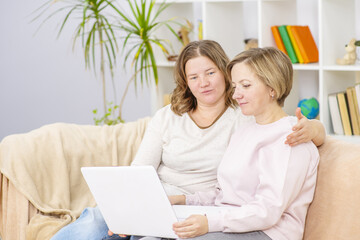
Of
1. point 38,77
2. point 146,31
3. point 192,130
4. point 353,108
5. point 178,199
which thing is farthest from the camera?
point 38,77

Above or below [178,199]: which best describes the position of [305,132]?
above

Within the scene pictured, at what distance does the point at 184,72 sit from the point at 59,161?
76 cm

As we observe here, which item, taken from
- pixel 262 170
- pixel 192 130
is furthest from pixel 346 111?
pixel 262 170

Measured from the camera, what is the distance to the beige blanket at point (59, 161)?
2449 millimetres

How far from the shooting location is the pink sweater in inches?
67.4

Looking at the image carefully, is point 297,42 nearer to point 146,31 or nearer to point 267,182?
point 146,31

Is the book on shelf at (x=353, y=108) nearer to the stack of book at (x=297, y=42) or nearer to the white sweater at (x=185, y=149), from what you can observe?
the stack of book at (x=297, y=42)

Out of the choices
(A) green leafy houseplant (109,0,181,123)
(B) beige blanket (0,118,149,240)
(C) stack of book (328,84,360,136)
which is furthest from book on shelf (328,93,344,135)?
(B) beige blanket (0,118,149,240)

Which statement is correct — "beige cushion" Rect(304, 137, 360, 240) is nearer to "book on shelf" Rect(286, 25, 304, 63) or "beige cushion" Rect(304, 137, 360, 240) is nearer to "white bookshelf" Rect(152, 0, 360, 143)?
"white bookshelf" Rect(152, 0, 360, 143)

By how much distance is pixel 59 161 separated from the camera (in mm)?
2605

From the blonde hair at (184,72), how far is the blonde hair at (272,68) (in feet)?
0.80

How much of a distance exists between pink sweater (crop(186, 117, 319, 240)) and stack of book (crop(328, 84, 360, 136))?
1.60m

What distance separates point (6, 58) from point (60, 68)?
414 millimetres

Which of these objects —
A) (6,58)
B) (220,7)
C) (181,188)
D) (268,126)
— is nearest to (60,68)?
(6,58)
